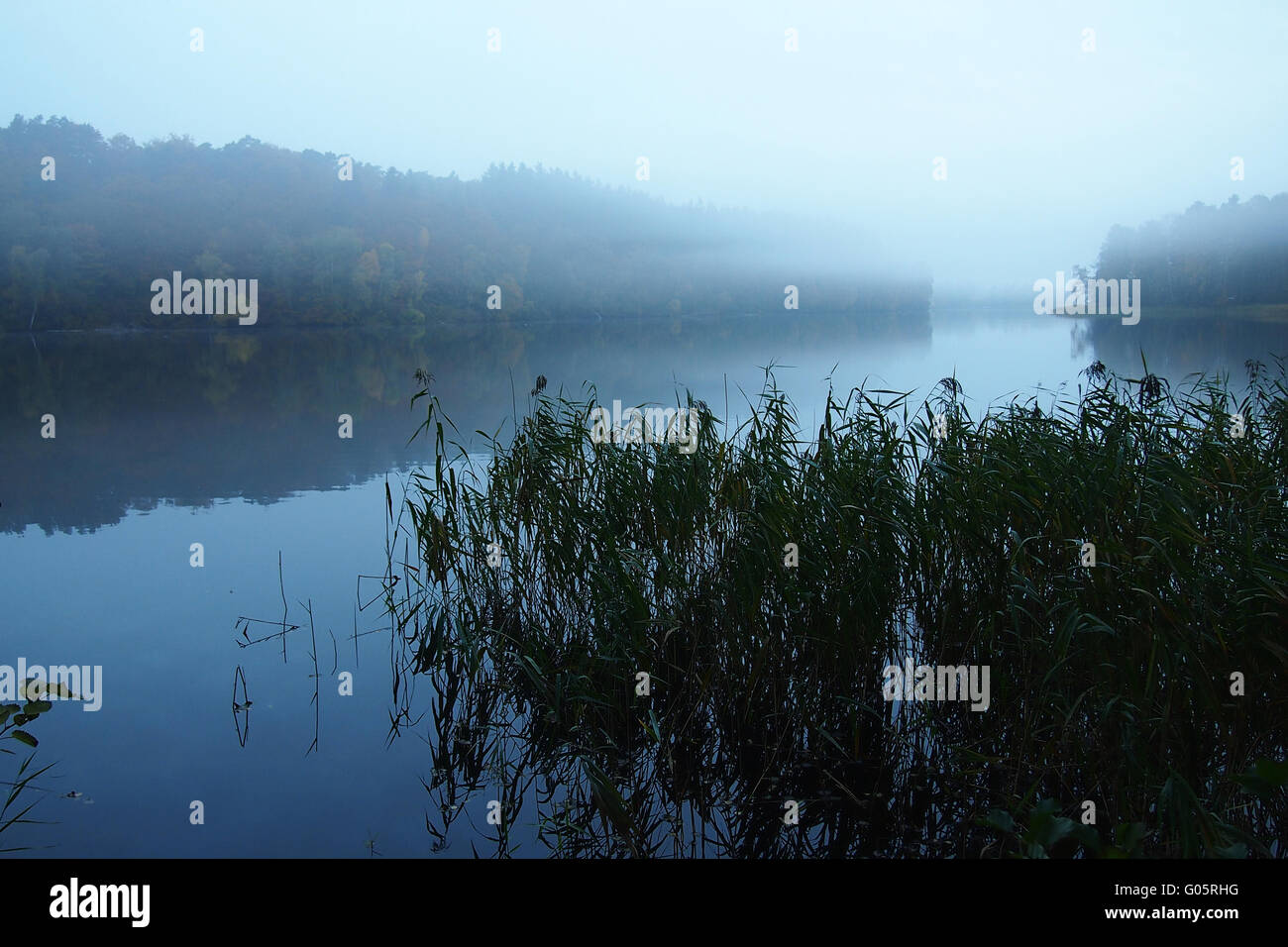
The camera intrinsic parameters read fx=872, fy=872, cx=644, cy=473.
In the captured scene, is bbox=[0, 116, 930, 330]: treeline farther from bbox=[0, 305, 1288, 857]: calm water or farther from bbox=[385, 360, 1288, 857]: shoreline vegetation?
bbox=[385, 360, 1288, 857]: shoreline vegetation

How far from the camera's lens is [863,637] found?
18.1ft

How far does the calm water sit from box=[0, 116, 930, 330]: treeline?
60714mm

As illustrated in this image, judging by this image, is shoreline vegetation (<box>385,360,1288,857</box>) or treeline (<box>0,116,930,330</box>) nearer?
shoreline vegetation (<box>385,360,1288,857</box>)

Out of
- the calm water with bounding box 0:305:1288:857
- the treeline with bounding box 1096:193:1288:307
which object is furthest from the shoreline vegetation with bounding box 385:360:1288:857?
the treeline with bounding box 1096:193:1288:307

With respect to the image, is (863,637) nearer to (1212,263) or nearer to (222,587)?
(222,587)

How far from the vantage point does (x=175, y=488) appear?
15.4 m

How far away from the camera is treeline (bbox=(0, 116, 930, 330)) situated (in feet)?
281

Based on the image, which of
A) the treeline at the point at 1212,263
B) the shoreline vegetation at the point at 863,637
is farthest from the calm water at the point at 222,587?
the treeline at the point at 1212,263

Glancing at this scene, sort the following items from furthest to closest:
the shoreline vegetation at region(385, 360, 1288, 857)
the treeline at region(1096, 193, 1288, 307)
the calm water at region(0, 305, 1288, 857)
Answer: the treeline at region(1096, 193, 1288, 307) < the calm water at region(0, 305, 1288, 857) < the shoreline vegetation at region(385, 360, 1288, 857)

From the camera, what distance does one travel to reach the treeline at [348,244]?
85.7m

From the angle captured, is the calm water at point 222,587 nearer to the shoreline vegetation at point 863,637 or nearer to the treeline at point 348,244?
the shoreline vegetation at point 863,637

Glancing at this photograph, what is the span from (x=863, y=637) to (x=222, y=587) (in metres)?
7.20

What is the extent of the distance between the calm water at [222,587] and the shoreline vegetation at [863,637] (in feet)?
2.02
